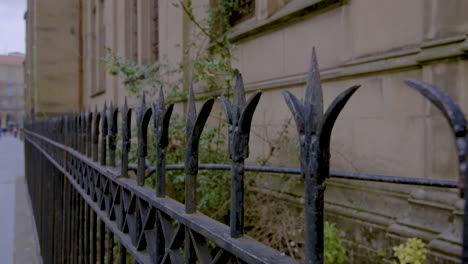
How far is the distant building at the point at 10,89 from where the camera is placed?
6719cm

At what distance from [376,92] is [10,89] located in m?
77.8

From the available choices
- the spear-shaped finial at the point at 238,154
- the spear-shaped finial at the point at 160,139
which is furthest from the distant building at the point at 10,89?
the spear-shaped finial at the point at 238,154

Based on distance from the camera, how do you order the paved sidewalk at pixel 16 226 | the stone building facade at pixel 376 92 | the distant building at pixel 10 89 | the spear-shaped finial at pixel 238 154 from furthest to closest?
the distant building at pixel 10 89
the paved sidewalk at pixel 16 226
the stone building facade at pixel 376 92
the spear-shaped finial at pixel 238 154

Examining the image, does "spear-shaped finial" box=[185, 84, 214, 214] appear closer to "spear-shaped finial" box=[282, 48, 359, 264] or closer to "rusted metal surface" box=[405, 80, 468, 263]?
"spear-shaped finial" box=[282, 48, 359, 264]

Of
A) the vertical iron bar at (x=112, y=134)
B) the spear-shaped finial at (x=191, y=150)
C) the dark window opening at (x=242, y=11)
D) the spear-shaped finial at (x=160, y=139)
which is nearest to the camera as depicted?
the spear-shaped finial at (x=191, y=150)

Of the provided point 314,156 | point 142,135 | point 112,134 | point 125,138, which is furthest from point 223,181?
point 314,156

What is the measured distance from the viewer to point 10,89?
67.9 m

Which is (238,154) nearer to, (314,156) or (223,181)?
(314,156)

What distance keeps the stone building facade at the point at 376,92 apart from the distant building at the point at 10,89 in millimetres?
73974

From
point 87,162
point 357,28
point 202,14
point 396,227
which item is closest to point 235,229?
point 87,162

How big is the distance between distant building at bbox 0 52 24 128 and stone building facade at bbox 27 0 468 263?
7397 cm

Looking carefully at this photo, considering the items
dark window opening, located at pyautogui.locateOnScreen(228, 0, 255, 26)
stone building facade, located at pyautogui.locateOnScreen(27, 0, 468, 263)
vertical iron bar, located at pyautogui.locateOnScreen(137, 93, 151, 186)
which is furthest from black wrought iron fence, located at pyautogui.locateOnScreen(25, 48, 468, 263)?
dark window opening, located at pyautogui.locateOnScreen(228, 0, 255, 26)

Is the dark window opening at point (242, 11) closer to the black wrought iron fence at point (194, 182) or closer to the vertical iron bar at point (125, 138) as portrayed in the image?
the black wrought iron fence at point (194, 182)

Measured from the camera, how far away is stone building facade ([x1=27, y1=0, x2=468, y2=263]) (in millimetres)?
2578
